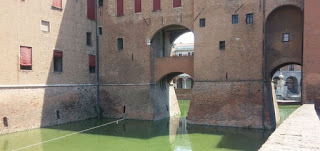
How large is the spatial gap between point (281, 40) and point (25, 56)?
1367 cm

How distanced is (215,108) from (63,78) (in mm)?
9284

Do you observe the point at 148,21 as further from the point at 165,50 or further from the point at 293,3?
the point at 293,3

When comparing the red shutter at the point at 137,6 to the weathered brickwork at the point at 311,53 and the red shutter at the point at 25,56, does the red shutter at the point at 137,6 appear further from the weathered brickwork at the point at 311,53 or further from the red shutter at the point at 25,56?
the weathered brickwork at the point at 311,53

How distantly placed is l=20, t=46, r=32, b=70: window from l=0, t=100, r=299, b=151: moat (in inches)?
136

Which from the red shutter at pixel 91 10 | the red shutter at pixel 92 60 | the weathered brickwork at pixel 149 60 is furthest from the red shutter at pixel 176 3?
the red shutter at pixel 92 60

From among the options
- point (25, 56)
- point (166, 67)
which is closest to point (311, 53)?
point (166, 67)

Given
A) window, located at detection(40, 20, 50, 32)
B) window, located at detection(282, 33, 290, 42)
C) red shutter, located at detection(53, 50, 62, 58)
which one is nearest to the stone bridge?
window, located at detection(282, 33, 290, 42)

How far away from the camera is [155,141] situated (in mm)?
12578

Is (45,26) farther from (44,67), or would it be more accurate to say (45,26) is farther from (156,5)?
(156,5)

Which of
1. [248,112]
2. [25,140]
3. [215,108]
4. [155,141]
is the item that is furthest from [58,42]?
[248,112]

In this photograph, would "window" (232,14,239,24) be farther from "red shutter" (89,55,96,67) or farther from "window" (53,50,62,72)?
"window" (53,50,62,72)

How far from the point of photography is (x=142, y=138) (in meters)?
13.0

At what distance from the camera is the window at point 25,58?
14.3 meters

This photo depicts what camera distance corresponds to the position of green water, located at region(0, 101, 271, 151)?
11.3 m
